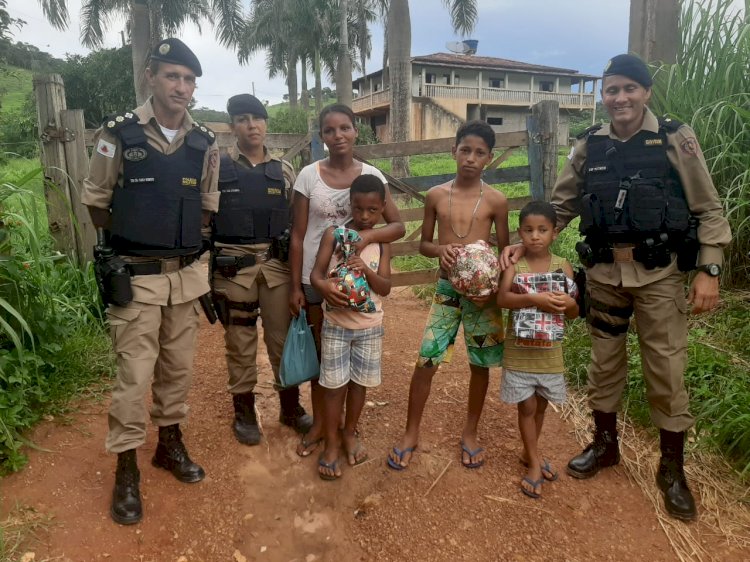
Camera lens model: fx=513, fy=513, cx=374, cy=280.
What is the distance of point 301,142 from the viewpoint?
5668 millimetres

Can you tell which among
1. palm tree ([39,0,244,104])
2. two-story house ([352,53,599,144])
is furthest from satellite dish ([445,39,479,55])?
palm tree ([39,0,244,104])

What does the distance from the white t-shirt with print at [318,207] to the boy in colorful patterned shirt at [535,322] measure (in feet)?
2.70

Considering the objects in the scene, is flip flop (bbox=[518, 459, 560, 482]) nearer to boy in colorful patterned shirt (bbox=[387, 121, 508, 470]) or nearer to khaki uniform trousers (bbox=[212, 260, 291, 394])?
boy in colorful patterned shirt (bbox=[387, 121, 508, 470])

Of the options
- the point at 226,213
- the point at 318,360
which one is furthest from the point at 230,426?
the point at 226,213

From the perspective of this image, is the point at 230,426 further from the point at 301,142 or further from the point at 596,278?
the point at 301,142

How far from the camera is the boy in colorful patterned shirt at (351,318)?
250 cm

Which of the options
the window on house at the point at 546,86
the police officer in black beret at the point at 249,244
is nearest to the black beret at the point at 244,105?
the police officer in black beret at the point at 249,244

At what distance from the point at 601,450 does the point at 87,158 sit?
4.73 meters

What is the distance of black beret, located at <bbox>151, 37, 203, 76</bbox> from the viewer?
2.45 m

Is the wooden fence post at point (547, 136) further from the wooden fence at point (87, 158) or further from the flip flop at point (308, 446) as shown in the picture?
the flip flop at point (308, 446)

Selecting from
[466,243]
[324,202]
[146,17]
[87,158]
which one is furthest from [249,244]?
[146,17]

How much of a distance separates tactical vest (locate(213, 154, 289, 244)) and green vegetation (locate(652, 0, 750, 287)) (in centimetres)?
284

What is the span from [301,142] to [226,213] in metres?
3.06

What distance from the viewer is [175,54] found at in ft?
8.05
